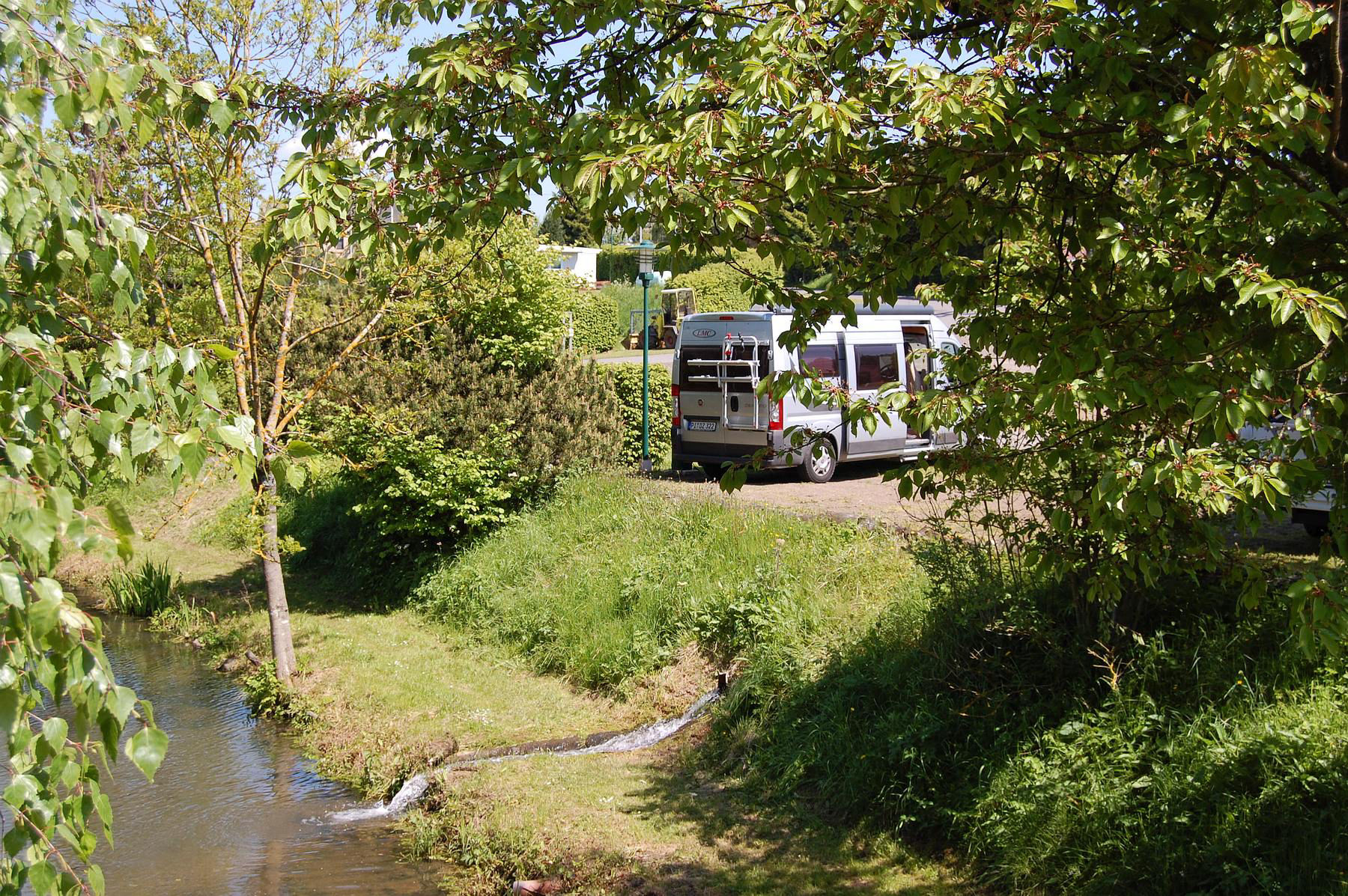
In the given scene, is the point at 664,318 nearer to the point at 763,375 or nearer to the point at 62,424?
the point at 763,375

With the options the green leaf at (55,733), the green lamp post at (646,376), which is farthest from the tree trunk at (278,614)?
the green leaf at (55,733)

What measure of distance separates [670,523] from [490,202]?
8184mm

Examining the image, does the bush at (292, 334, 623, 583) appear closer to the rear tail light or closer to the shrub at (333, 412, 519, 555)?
the shrub at (333, 412, 519, 555)

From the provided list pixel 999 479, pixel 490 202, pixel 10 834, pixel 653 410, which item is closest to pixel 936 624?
pixel 999 479

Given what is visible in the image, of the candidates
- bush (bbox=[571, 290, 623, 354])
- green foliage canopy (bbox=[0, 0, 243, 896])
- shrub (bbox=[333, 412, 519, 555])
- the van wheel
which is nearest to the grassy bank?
shrub (bbox=[333, 412, 519, 555])

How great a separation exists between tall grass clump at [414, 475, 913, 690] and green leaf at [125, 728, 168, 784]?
7310 mm

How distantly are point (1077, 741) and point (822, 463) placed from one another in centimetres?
1006

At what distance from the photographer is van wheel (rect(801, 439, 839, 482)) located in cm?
1633

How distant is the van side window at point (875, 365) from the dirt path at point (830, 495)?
1492 mm

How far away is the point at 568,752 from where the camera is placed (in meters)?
9.51

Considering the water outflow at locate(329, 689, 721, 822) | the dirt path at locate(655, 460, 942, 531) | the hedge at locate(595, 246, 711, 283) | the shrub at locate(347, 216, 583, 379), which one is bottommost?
the water outflow at locate(329, 689, 721, 822)

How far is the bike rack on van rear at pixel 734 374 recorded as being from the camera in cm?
1584

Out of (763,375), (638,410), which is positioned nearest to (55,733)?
(763,375)

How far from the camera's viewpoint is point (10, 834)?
243cm
